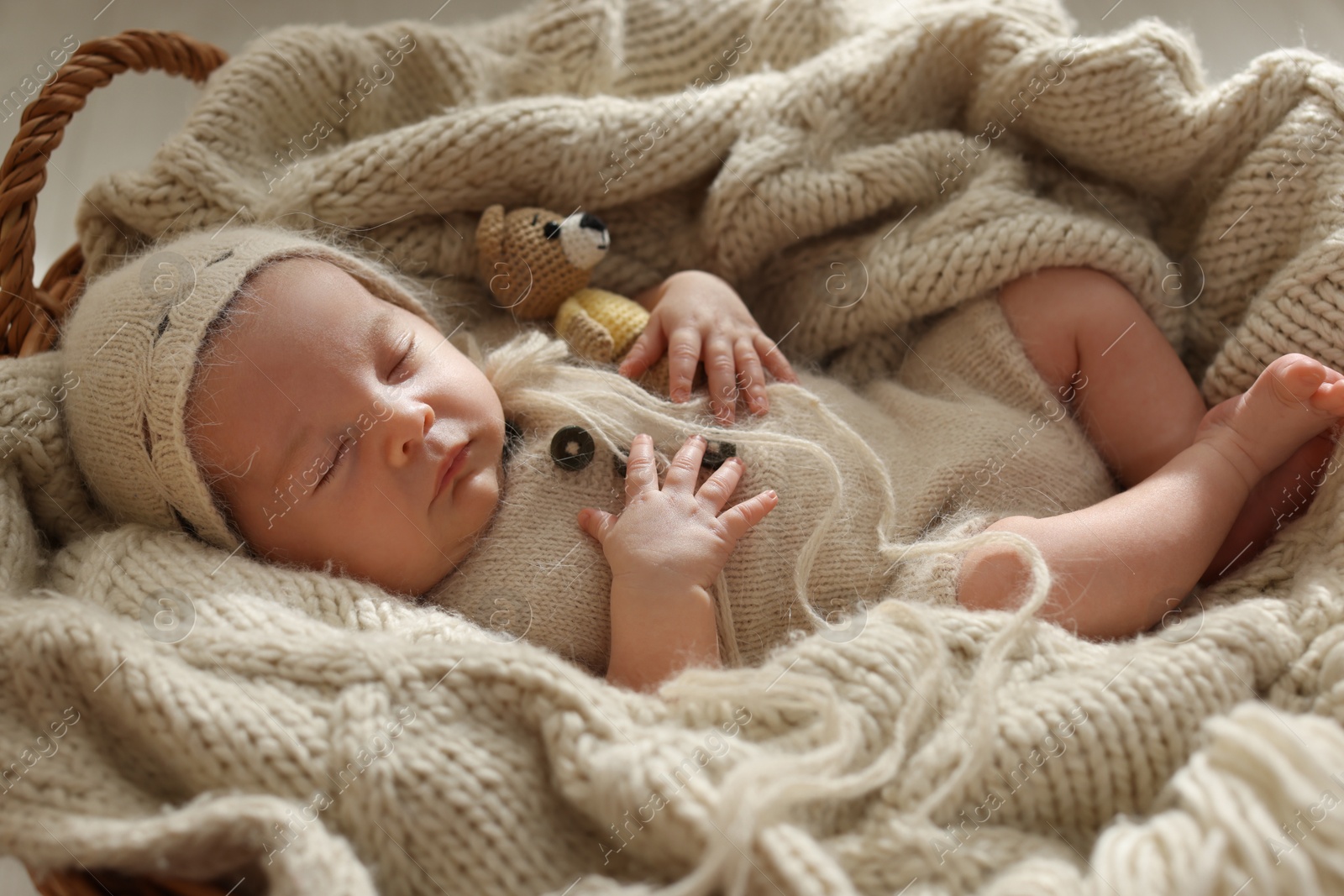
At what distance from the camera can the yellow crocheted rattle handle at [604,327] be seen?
1.31m

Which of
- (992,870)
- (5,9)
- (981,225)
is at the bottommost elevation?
(992,870)

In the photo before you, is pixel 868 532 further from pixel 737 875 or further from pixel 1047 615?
pixel 737 875

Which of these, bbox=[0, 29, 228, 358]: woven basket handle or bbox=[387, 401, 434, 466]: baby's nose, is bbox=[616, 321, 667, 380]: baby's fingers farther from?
bbox=[0, 29, 228, 358]: woven basket handle

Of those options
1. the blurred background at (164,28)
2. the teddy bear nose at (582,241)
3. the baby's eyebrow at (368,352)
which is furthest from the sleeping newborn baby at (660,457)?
the blurred background at (164,28)

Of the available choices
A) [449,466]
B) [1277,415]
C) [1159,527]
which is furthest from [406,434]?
[1277,415]

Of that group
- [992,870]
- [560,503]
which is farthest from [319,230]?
[992,870]

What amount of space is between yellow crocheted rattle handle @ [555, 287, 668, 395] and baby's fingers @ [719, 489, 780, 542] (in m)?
0.26

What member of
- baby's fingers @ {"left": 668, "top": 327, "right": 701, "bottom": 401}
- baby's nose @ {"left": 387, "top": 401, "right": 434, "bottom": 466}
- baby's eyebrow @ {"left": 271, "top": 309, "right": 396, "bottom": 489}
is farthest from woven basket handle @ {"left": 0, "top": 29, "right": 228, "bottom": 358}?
baby's fingers @ {"left": 668, "top": 327, "right": 701, "bottom": 401}

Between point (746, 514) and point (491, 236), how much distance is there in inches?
21.6

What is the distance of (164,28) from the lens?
1.92 m

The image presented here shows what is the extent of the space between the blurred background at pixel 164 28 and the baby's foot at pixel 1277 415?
87 cm

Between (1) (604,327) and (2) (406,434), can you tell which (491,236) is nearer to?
(1) (604,327)

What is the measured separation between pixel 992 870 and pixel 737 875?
8.5 inches

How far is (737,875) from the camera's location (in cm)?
72
